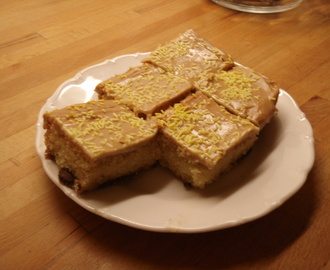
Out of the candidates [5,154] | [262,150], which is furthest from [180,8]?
[5,154]

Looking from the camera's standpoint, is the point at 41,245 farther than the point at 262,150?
No

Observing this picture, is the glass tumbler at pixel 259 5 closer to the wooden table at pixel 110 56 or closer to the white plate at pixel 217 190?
the wooden table at pixel 110 56

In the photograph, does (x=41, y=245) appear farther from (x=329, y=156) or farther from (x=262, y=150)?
(x=329, y=156)

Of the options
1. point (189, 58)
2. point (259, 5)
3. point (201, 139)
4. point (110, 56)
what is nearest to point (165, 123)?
point (201, 139)

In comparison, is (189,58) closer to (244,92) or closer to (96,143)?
(244,92)

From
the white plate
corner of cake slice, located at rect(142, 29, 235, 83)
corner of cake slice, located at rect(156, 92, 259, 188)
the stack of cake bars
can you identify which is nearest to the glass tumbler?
corner of cake slice, located at rect(142, 29, 235, 83)

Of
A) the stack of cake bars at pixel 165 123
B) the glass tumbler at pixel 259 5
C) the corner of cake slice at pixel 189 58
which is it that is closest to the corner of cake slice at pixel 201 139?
the stack of cake bars at pixel 165 123
